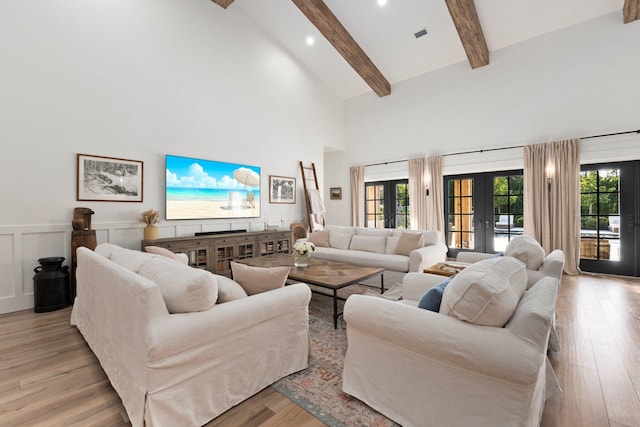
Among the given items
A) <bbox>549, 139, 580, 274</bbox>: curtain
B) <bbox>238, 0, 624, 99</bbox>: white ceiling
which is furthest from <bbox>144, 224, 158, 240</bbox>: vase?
<bbox>549, 139, 580, 274</bbox>: curtain

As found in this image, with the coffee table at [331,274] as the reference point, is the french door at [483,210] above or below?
above

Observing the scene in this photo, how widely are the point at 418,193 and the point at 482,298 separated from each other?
5.52 meters

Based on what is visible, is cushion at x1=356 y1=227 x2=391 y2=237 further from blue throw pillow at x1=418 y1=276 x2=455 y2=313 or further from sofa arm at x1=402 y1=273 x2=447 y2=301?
blue throw pillow at x1=418 y1=276 x2=455 y2=313

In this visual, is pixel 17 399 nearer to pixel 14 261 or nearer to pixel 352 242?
pixel 14 261

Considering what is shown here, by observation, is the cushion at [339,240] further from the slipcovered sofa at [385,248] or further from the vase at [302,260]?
the vase at [302,260]

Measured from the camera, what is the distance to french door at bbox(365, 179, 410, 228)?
7.16 m

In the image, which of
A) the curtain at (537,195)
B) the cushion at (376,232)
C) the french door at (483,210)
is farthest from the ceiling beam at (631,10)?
the cushion at (376,232)

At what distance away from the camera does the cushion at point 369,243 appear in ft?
16.0

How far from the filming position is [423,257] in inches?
162

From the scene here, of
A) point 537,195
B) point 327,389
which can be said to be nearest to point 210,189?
point 327,389

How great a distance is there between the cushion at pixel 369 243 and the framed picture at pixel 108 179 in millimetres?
3501

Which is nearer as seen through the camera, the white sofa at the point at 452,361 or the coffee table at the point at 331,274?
the white sofa at the point at 452,361

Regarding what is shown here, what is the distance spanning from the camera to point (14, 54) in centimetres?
328

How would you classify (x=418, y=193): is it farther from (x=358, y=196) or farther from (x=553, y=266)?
(x=553, y=266)
